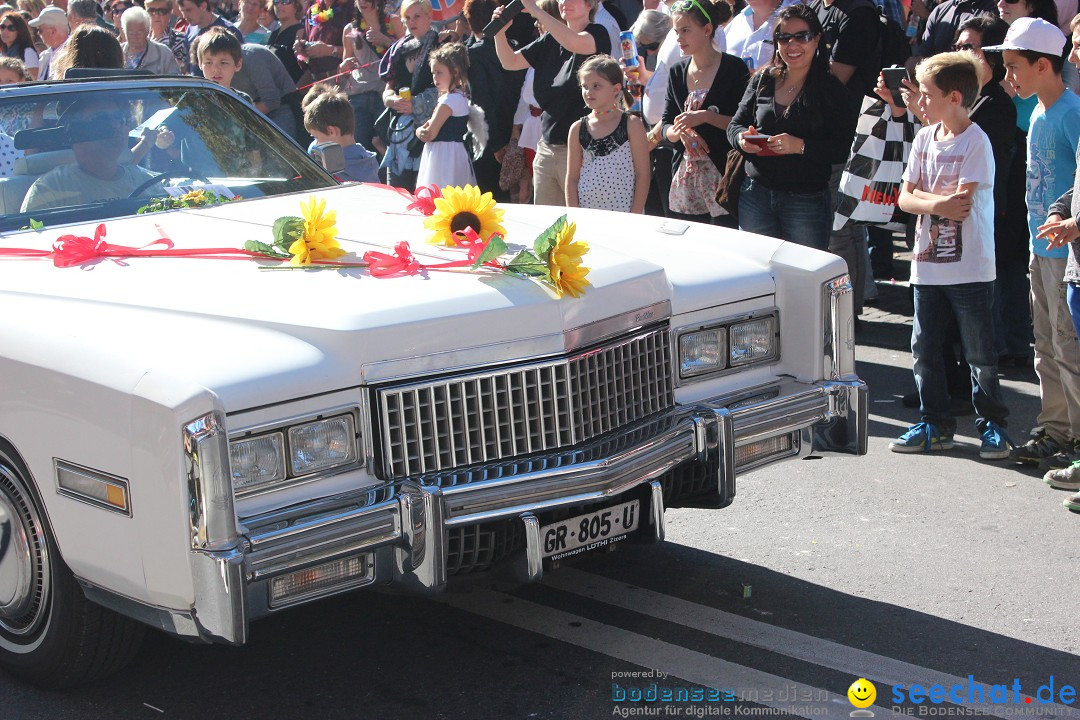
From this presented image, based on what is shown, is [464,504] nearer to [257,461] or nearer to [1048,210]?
[257,461]

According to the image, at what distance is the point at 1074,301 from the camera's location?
5.59 m

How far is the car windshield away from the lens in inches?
195

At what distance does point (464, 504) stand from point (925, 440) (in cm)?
347

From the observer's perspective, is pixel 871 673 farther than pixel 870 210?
No

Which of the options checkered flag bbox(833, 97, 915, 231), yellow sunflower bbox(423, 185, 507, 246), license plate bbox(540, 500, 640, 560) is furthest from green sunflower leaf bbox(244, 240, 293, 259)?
checkered flag bbox(833, 97, 915, 231)

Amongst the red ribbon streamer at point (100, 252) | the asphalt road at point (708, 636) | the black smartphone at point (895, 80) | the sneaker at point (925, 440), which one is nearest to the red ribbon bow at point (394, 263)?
the red ribbon streamer at point (100, 252)

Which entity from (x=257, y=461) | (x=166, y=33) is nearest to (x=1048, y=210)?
(x=257, y=461)

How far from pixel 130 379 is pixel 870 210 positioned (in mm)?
5008

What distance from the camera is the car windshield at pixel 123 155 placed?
4.94m

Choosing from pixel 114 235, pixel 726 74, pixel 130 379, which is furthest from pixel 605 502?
pixel 726 74

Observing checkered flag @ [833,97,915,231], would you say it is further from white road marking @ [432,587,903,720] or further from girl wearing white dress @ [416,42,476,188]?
white road marking @ [432,587,903,720]

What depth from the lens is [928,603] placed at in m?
4.55

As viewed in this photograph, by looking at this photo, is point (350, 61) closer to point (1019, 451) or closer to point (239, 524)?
point (1019, 451)

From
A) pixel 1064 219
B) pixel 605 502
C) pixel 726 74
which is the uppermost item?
pixel 726 74
